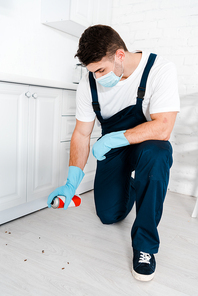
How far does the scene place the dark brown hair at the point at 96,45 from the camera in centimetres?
113

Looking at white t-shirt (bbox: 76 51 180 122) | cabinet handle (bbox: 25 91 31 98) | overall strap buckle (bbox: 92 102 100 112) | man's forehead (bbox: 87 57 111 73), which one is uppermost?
man's forehead (bbox: 87 57 111 73)

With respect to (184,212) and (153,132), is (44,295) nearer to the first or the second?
(153,132)

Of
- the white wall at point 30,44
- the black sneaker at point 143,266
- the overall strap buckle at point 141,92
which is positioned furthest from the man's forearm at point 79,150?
the white wall at point 30,44

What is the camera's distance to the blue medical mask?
3.99ft

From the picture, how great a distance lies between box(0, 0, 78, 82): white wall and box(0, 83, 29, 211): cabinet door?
0.55 metres

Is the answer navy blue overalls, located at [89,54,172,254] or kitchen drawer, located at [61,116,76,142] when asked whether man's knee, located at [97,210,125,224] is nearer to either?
navy blue overalls, located at [89,54,172,254]

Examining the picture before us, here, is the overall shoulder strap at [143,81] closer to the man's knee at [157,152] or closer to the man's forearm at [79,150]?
the man's knee at [157,152]

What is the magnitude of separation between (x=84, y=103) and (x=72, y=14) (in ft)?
2.99

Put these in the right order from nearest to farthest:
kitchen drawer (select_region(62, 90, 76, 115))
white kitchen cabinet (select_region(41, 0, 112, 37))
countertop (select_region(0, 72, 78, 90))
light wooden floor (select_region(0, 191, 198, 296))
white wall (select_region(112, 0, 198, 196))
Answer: light wooden floor (select_region(0, 191, 198, 296))
countertop (select_region(0, 72, 78, 90))
kitchen drawer (select_region(62, 90, 76, 115))
white kitchen cabinet (select_region(41, 0, 112, 37))
white wall (select_region(112, 0, 198, 196))

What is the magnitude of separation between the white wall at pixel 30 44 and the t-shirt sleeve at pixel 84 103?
0.68 metres

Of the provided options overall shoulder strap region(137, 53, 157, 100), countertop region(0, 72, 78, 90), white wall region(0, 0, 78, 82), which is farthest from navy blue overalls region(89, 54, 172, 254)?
white wall region(0, 0, 78, 82)

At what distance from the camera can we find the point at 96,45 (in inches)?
44.6

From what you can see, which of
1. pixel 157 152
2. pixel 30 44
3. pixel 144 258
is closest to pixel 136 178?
pixel 157 152

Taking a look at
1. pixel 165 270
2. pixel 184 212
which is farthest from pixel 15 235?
pixel 184 212
